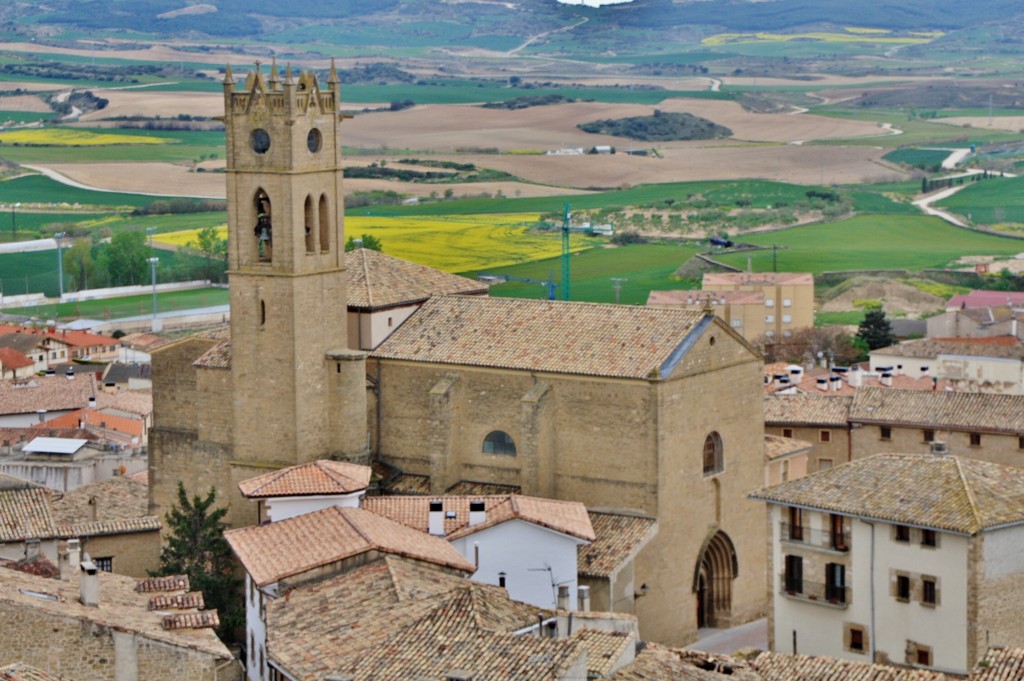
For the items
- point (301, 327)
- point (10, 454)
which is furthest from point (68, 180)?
point (301, 327)

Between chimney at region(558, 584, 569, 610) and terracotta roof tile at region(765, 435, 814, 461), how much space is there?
34.3ft

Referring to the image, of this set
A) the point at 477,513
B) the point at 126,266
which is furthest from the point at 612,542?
the point at 126,266

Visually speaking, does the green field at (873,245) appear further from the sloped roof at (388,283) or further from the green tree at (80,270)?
the sloped roof at (388,283)

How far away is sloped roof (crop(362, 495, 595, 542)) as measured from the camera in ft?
124

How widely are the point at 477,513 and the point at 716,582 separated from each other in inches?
258

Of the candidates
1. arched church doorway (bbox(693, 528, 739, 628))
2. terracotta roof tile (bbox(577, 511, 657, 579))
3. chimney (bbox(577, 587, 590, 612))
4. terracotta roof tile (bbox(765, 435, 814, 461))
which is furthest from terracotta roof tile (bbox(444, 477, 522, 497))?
terracotta roof tile (bbox(765, 435, 814, 461))

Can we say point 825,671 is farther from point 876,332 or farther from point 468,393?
point 876,332

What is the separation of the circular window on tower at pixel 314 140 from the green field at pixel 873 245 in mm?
66739

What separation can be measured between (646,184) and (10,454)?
10782 centimetres

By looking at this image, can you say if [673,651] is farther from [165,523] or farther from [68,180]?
[68,180]

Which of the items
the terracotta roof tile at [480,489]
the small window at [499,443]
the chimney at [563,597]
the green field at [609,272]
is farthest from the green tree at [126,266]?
the chimney at [563,597]

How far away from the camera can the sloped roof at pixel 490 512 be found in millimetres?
37719

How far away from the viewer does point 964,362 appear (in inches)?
2509

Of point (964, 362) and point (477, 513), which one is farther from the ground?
point (477, 513)
